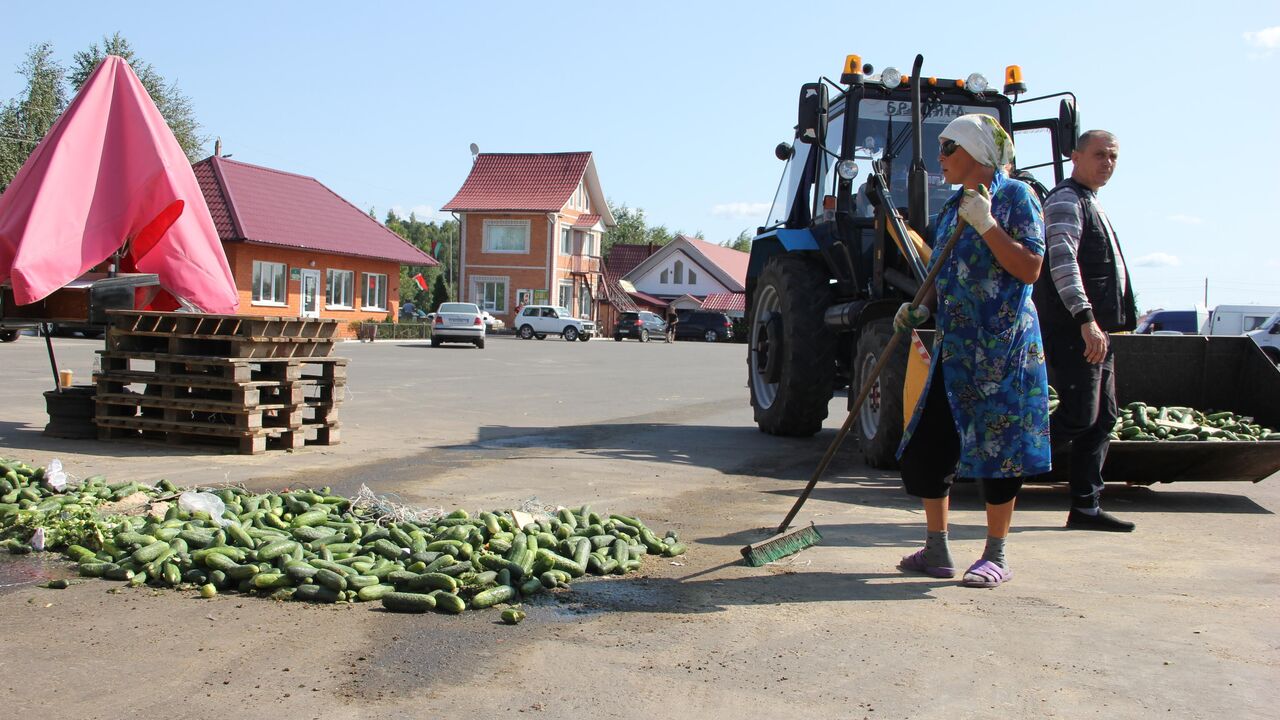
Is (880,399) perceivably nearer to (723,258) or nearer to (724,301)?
(724,301)

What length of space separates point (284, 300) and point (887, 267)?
36.6 m

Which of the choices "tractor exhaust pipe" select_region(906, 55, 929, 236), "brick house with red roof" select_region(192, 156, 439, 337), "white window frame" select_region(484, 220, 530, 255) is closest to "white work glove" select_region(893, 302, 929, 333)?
"tractor exhaust pipe" select_region(906, 55, 929, 236)

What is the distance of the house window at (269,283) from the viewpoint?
40656mm

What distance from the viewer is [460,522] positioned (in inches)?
228

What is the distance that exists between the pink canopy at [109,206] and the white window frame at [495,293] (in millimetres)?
53438

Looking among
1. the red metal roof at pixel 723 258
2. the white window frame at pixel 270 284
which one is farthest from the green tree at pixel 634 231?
the white window frame at pixel 270 284

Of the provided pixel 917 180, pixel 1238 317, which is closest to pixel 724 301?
pixel 1238 317

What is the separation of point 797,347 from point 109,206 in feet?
20.6

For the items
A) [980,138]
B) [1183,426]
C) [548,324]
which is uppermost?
[980,138]

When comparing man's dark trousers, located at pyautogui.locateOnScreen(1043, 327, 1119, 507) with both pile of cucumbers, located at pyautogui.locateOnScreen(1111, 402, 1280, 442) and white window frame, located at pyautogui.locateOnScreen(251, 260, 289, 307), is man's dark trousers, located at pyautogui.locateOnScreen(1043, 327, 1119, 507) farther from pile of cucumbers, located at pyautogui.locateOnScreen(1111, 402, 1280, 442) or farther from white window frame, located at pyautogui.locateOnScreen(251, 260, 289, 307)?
white window frame, located at pyautogui.locateOnScreen(251, 260, 289, 307)

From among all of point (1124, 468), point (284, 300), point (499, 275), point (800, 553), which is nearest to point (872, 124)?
point (1124, 468)

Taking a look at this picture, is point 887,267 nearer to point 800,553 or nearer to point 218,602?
point 800,553

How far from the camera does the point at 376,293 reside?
4866cm

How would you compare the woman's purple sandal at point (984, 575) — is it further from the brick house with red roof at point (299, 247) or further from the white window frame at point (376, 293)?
the white window frame at point (376, 293)
